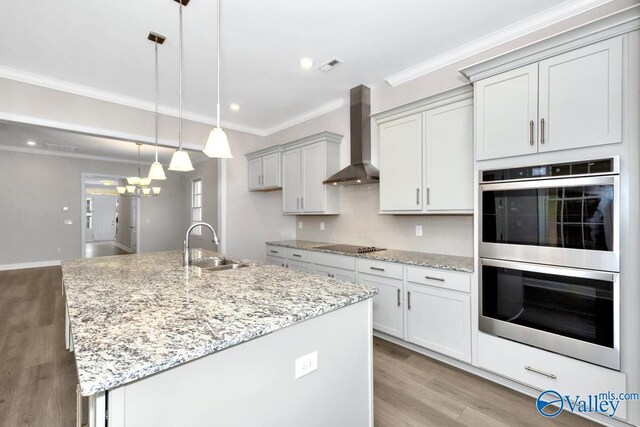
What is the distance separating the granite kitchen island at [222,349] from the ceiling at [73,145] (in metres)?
4.24

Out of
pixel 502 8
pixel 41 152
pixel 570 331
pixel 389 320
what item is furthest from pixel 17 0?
pixel 41 152

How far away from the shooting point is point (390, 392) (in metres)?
2.11

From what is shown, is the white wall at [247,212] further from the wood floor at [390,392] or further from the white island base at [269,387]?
the white island base at [269,387]

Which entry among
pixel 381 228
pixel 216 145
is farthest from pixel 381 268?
pixel 216 145

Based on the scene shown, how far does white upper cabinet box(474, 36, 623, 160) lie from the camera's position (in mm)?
1695

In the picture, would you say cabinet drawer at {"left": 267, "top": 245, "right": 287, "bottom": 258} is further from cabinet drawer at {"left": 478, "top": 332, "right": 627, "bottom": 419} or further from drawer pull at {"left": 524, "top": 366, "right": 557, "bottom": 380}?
drawer pull at {"left": 524, "top": 366, "right": 557, "bottom": 380}

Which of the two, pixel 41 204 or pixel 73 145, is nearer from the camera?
pixel 73 145

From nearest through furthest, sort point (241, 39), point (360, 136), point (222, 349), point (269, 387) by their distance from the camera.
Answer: point (222, 349)
point (269, 387)
point (241, 39)
point (360, 136)

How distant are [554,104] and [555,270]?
3.53 ft

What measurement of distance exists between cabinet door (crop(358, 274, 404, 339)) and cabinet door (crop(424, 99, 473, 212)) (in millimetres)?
820

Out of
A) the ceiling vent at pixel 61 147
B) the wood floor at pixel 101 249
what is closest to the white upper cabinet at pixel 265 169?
the ceiling vent at pixel 61 147

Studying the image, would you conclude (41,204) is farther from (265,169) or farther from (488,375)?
(488,375)

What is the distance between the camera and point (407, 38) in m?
2.55

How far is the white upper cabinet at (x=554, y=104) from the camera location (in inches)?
66.7
